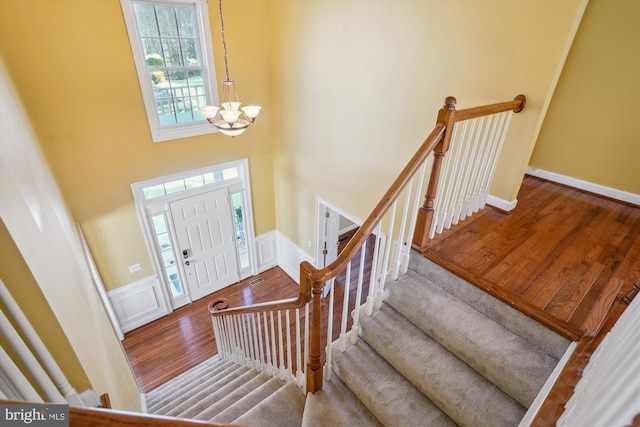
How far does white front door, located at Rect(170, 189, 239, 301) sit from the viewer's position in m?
5.07

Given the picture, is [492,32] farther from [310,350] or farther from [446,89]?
[310,350]

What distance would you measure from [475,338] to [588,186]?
104 inches

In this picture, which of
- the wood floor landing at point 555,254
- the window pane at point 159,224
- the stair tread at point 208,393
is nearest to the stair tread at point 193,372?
the stair tread at point 208,393

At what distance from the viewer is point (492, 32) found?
103 inches

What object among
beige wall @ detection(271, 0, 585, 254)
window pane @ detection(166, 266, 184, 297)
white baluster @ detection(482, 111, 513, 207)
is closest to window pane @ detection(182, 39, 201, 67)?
beige wall @ detection(271, 0, 585, 254)

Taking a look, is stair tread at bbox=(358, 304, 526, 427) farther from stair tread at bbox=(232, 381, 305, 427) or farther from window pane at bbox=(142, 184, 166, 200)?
window pane at bbox=(142, 184, 166, 200)

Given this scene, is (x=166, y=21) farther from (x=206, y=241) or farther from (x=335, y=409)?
(x=335, y=409)

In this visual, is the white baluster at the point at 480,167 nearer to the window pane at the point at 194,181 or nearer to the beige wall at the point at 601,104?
the beige wall at the point at 601,104

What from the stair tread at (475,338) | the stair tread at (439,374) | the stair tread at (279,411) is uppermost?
the stair tread at (475,338)

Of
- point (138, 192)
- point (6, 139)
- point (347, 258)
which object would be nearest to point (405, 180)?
point (347, 258)

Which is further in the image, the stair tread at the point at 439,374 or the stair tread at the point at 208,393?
the stair tread at the point at 208,393

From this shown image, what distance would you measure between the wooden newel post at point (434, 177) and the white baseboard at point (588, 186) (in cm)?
226

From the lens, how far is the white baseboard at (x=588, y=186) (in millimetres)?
3253

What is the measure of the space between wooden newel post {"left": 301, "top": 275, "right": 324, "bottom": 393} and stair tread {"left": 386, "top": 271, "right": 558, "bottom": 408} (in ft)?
2.31
